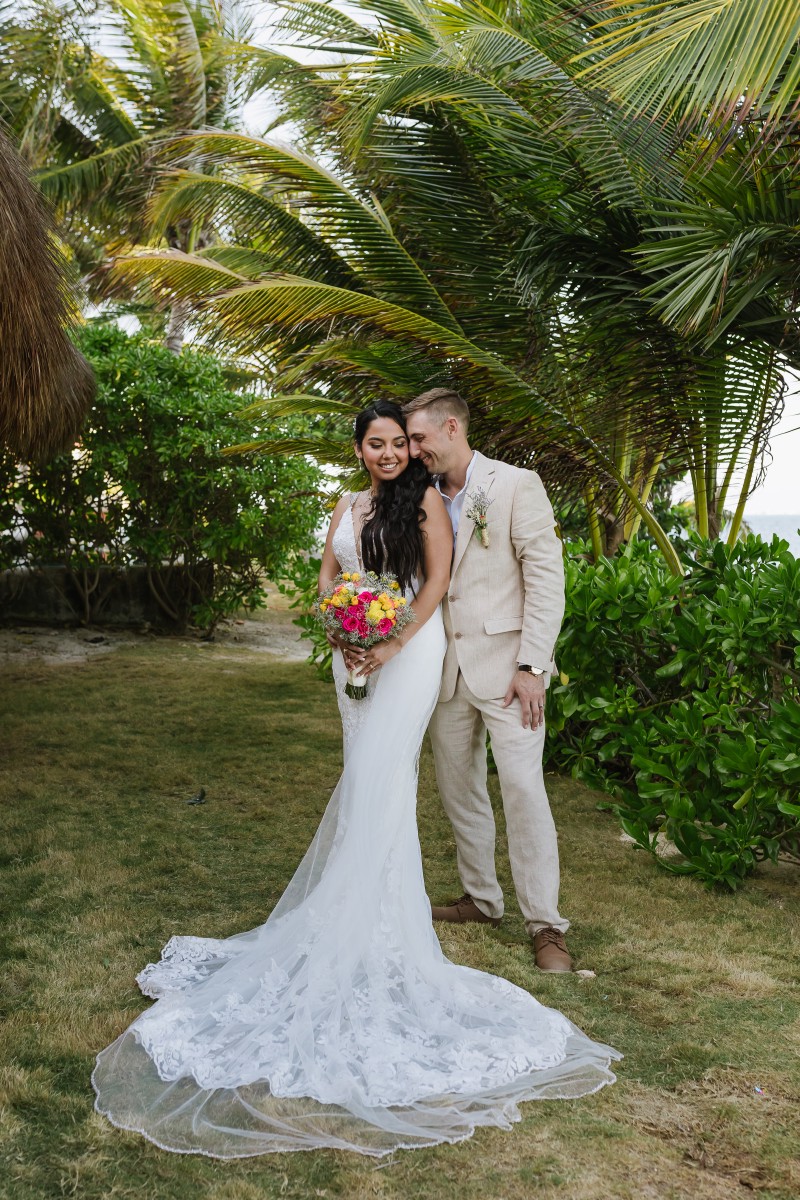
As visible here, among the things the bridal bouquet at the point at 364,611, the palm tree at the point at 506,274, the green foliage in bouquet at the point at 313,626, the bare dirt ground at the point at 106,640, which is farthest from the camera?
the bare dirt ground at the point at 106,640

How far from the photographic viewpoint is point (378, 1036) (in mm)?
3170

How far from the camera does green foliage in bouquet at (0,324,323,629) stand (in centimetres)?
1080

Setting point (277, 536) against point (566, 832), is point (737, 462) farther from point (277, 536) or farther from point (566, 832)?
point (277, 536)

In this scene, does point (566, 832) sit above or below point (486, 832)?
below

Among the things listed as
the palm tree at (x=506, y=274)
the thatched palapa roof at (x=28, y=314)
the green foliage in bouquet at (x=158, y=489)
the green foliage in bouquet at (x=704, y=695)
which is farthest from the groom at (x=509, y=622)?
the green foliage in bouquet at (x=158, y=489)

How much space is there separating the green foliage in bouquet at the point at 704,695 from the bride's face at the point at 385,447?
189 cm

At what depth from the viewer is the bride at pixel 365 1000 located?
2.85 metres

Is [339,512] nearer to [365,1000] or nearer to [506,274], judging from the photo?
[365,1000]

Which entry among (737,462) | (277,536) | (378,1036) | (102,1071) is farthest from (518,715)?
(277,536)

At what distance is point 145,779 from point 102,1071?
388cm

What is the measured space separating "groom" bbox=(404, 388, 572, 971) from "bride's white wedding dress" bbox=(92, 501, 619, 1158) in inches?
7.6

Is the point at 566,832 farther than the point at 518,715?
Yes

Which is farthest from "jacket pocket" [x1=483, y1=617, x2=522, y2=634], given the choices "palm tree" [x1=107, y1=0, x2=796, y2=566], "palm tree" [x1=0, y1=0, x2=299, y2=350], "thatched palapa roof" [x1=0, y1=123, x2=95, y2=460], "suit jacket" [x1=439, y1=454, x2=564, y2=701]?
"palm tree" [x1=0, y1=0, x2=299, y2=350]

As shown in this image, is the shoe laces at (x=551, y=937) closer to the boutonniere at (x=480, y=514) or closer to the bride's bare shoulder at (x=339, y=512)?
the boutonniere at (x=480, y=514)
